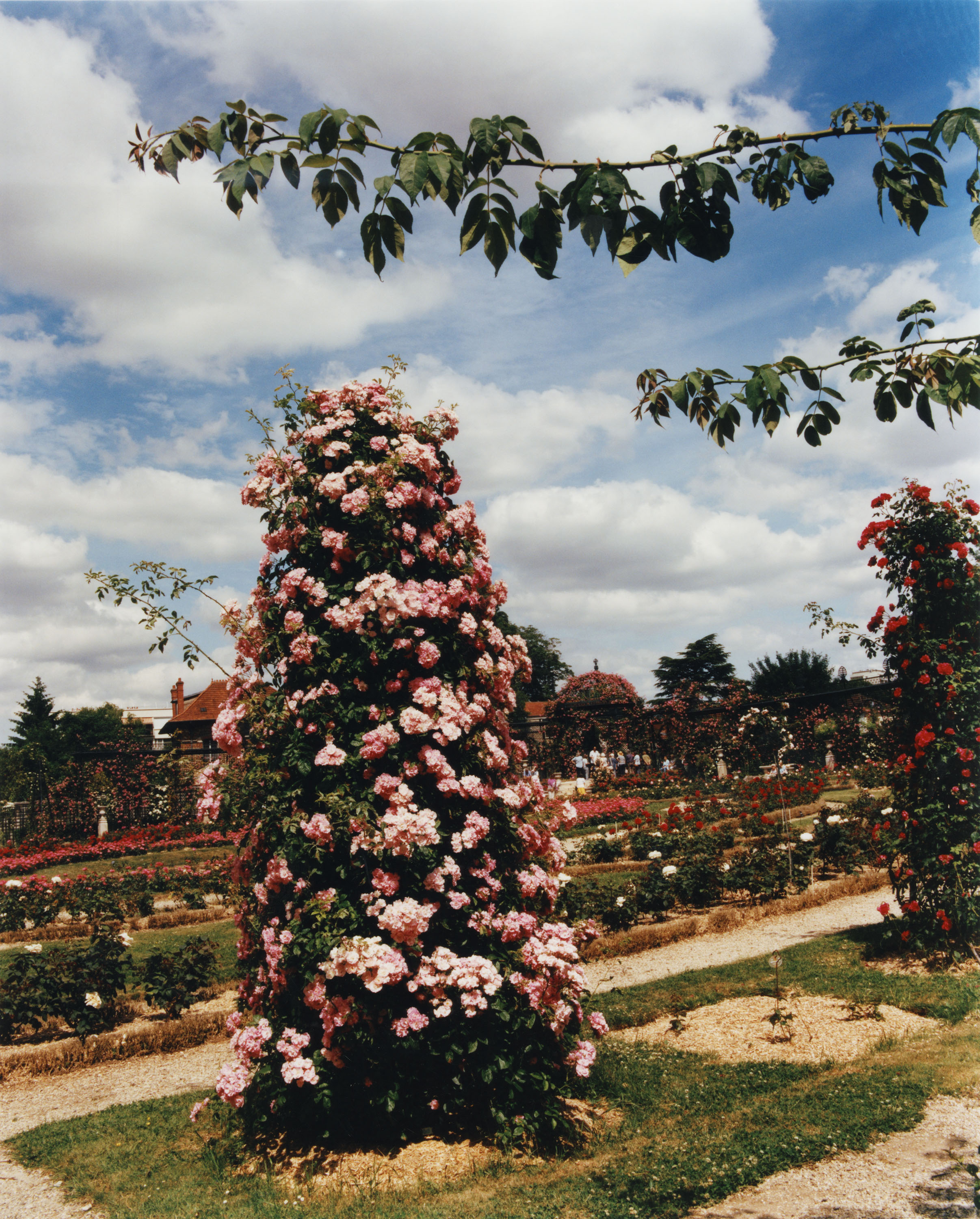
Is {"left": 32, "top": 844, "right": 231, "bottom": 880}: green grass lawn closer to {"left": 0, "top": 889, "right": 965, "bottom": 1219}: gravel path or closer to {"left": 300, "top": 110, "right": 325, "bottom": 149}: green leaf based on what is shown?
{"left": 0, "top": 889, "right": 965, "bottom": 1219}: gravel path

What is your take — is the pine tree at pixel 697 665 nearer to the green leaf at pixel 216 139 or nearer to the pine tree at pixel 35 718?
the pine tree at pixel 35 718

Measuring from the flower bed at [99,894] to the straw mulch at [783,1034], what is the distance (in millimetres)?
5068

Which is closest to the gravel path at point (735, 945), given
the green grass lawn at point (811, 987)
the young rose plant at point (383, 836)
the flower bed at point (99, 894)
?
the green grass lawn at point (811, 987)

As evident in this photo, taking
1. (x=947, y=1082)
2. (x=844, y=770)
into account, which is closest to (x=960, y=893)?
(x=947, y=1082)

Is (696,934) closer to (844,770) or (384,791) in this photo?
(384,791)

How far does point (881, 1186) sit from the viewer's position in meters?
3.39

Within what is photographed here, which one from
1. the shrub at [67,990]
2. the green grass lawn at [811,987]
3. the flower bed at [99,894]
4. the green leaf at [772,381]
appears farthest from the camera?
the flower bed at [99,894]

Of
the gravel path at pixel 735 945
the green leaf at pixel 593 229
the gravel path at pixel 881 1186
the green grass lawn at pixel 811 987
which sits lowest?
the gravel path at pixel 735 945

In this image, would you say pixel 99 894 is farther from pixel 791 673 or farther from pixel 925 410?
pixel 791 673

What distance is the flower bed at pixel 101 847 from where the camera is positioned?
16781mm

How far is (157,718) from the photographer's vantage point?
72188 mm

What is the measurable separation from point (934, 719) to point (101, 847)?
17153 millimetres

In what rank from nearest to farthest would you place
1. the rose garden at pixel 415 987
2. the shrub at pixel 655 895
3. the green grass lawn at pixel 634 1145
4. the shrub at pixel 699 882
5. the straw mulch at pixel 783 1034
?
1. the green grass lawn at pixel 634 1145
2. the rose garden at pixel 415 987
3. the straw mulch at pixel 783 1034
4. the shrub at pixel 655 895
5. the shrub at pixel 699 882

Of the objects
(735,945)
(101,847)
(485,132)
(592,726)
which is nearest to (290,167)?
(485,132)
